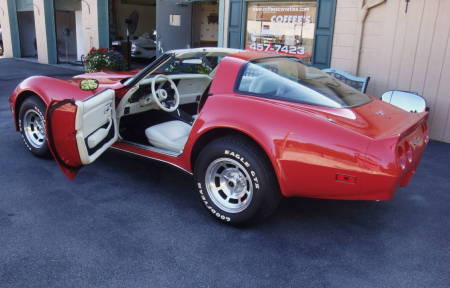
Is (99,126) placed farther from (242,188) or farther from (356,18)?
(356,18)

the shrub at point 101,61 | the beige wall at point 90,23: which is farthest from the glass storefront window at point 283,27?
the beige wall at point 90,23

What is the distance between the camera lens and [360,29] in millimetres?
6852

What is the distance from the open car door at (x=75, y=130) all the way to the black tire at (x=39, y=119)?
45.8 inches

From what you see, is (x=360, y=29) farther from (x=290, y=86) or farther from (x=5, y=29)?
(x=5, y=29)

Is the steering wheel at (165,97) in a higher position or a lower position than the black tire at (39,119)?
higher

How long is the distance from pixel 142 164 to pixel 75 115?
1577 millimetres

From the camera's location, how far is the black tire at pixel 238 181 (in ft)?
10.1

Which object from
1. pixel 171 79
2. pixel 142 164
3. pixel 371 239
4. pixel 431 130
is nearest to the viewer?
pixel 371 239

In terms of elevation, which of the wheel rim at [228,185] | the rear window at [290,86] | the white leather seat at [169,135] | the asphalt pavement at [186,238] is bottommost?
the asphalt pavement at [186,238]

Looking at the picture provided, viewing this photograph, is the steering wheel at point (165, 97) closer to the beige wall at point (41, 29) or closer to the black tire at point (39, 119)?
the black tire at point (39, 119)

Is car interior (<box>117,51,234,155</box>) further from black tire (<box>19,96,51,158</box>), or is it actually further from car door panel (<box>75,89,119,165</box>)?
black tire (<box>19,96,51,158</box>)

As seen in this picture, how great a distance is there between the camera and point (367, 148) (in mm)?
2723

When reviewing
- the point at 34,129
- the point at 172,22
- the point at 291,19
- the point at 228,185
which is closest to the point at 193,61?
the point at 228,185

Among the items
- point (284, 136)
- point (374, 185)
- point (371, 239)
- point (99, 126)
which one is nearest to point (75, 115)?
point (99, 126)
